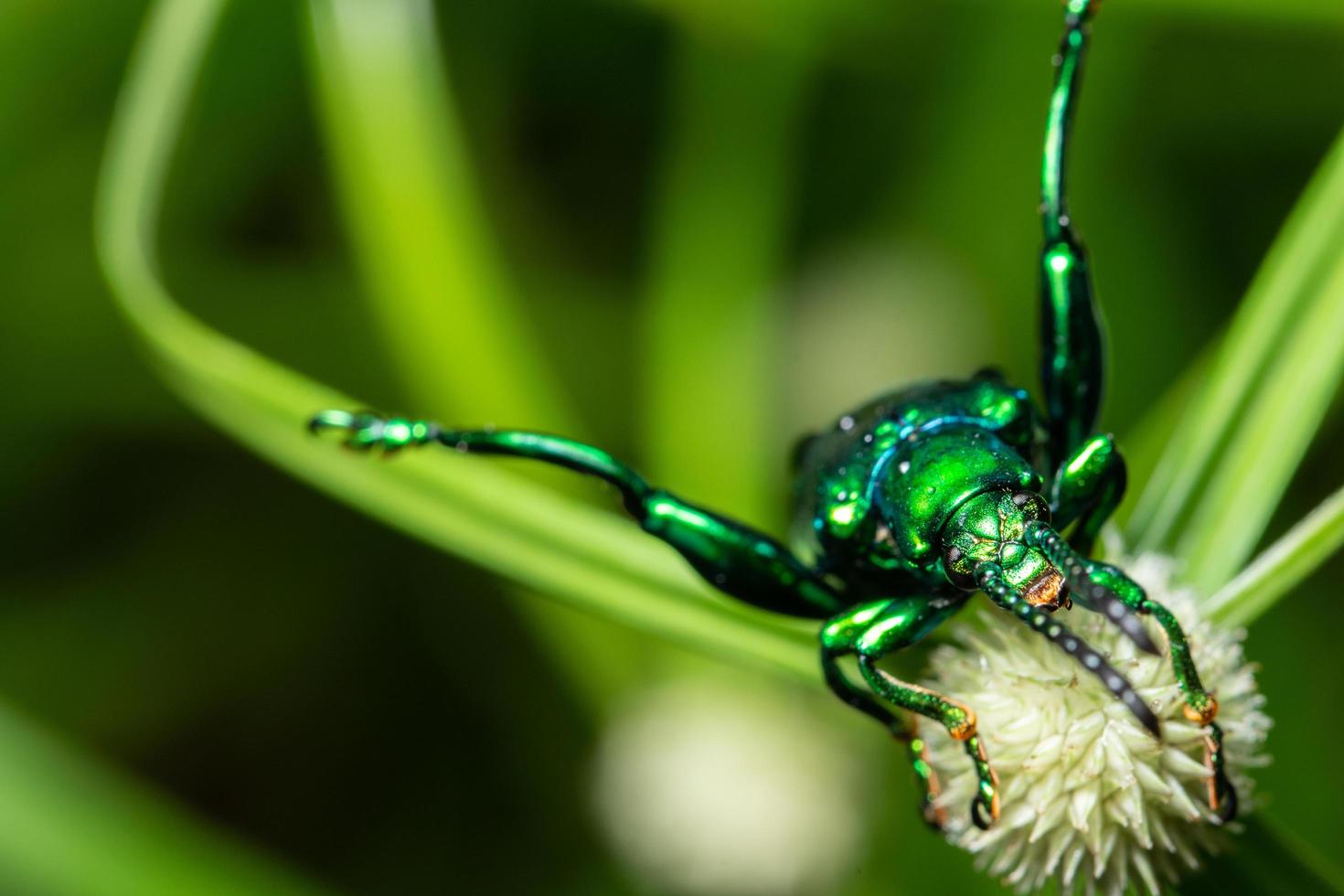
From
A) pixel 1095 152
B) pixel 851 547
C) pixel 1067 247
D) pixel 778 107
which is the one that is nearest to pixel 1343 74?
pixel 1095 152

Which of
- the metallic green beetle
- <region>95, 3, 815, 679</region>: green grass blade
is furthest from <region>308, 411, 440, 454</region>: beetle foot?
<region>95, 3, 815, 679</region>: green grass blade

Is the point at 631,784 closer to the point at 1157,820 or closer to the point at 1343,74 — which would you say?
the point at 1157,820

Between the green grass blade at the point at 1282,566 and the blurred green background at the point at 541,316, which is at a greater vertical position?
the green grass blade at the point at 1282,566

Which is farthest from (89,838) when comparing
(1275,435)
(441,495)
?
(1275,435)

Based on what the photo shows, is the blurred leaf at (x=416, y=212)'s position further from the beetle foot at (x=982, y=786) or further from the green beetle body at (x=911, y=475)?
the beetle foot at (x=982, y=786)

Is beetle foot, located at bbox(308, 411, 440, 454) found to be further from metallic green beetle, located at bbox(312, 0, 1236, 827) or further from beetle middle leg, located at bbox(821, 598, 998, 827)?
beetle middle leg, located at bbox(821, 598, 998, 827)

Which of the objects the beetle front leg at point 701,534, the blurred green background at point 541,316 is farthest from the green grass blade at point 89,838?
the beetle front leg at point 701,534

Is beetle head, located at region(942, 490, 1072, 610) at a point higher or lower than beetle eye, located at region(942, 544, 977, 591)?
higher
